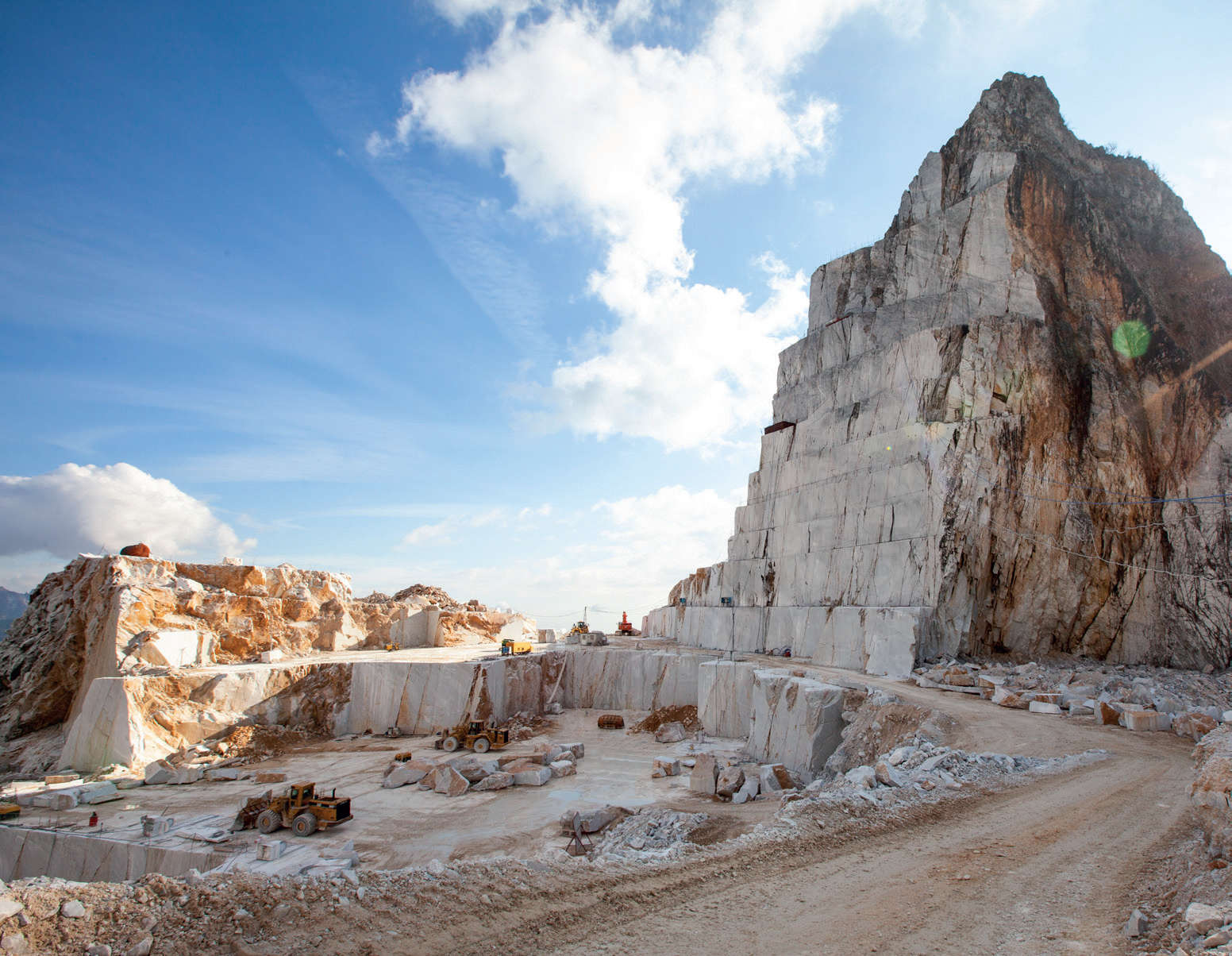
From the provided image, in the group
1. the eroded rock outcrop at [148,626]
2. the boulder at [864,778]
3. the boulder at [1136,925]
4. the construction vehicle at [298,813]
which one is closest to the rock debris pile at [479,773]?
the construction vehicle at [298,813]

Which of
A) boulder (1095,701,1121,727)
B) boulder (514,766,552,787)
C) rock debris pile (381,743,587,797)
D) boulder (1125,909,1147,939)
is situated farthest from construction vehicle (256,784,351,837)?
boulder (1095,701,1121,727)

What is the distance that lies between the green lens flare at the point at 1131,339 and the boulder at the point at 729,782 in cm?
2386

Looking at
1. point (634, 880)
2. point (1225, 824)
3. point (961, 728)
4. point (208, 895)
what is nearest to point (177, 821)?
point (208, 895)

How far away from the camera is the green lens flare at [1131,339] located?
25703 mm

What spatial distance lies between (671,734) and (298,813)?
488 inches

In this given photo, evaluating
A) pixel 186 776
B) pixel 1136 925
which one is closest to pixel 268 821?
pixel 186 776

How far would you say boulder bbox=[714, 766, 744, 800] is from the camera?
46.3ft

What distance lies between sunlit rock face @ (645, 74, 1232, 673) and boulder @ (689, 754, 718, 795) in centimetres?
878

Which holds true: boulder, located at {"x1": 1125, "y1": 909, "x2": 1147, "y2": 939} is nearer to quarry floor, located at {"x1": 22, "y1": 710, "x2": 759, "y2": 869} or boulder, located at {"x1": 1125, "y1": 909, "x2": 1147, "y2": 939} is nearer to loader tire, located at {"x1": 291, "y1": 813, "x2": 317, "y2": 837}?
quarry floor, located at {"x1": 22, "y1": 710, "x2": 759, "y2": 869}

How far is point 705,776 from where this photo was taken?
49.0 feet

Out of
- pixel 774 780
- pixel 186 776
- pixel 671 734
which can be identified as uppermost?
pixel 774 780

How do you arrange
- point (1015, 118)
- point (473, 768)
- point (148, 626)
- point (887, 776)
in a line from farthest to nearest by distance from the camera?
point (1015, 118)
point (148, 626)
point (473, 768)
point (887, 776)

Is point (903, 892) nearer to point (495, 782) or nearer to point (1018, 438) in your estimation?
point (495, 782)

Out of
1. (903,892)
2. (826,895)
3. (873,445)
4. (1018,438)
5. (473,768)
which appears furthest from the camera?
(873,445)
